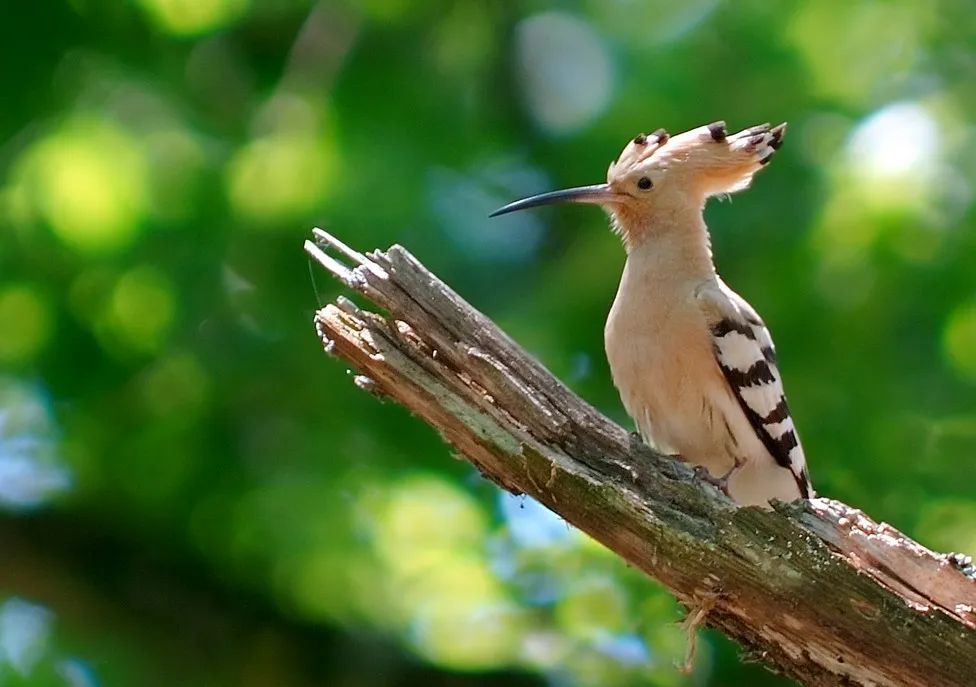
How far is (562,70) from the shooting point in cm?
516

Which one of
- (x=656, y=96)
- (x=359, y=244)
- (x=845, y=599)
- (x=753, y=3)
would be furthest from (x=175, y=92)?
(x=845, y=599)

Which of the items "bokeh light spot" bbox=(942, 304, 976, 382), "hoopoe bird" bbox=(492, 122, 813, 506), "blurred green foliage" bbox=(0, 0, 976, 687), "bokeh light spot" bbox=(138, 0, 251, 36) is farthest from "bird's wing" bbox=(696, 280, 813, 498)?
"bokeh light spot" bbox=(138, 0, 251, 36)

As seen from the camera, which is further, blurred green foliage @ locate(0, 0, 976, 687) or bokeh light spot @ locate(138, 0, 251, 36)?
bokeh light spot @ locate(138, 0, 251, 36)

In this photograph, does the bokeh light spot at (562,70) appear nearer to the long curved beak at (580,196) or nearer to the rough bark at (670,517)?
the long curved beak at (580,196)

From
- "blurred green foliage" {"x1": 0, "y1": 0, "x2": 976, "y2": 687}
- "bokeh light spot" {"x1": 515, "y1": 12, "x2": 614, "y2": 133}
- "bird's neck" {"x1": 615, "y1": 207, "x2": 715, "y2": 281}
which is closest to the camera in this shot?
"bird's neck" {"x1": 615, "y1": 207, "x2": 715, "y2": 281}

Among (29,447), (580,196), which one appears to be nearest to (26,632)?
(29,447)

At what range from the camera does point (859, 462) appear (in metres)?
3.99

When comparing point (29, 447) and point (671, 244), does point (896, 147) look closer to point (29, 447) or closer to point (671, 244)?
point (671, 244)

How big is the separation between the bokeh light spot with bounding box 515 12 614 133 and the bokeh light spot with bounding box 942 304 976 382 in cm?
137

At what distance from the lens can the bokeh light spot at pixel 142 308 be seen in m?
3.85

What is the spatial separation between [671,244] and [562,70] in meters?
1.64

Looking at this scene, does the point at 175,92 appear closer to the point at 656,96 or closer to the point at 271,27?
the point at 271,27

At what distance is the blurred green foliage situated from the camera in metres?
3.92

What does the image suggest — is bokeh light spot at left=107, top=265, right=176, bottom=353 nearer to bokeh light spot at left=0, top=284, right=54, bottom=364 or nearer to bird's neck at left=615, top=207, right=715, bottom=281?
bokeh light spot at left=0, top=284, right=54, bottom=364
